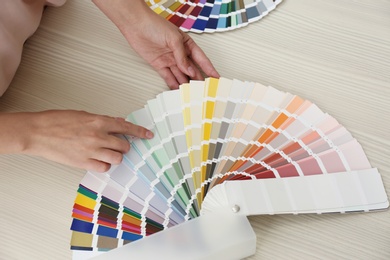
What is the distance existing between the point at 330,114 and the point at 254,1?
0.35 m

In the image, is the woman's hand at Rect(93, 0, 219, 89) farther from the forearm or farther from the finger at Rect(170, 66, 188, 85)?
the forearm

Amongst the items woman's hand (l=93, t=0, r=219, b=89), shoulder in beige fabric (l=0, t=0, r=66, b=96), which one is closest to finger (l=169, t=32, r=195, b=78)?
woman's hand (l=93, t=0, r=219, b=89)

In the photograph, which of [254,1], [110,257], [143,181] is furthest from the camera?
[254,1]

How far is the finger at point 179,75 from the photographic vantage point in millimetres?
1080

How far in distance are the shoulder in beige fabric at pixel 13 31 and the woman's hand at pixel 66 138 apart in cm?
15

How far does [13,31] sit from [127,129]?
0.34 m

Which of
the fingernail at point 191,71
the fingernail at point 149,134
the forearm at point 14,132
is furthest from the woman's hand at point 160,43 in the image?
the forearm at point 14,132

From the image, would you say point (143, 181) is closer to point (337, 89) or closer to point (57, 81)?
point (57, 81)

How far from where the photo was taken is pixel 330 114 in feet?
3.34

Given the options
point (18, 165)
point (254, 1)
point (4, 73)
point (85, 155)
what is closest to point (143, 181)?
point (85, 155)

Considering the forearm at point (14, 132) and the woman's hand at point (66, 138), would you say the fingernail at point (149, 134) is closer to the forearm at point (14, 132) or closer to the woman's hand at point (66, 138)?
the woman's hand at point (66, 138)

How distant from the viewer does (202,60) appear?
3.54 feet

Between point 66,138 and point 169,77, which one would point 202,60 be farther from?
point 66,138

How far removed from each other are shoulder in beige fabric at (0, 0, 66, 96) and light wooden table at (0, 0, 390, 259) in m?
0.04
